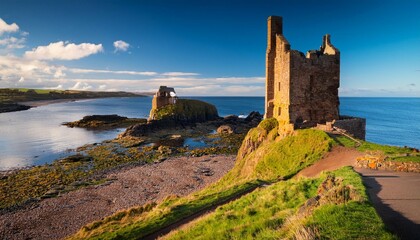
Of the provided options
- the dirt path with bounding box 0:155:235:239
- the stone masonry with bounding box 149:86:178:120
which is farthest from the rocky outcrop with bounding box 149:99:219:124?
the dirt path with bounding box 0:155:235:239

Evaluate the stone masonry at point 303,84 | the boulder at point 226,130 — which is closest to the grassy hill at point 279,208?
the stone masonry at point 303,84

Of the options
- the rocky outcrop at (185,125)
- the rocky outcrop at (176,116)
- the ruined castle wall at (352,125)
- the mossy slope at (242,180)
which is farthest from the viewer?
the rocky outcrop at (176,116)

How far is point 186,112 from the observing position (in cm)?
8938

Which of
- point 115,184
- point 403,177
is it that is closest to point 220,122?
point 115,184

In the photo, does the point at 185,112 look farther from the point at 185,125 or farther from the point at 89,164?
the point at 89,164

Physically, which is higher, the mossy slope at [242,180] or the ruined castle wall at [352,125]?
the ruined castle wall at [352,125]

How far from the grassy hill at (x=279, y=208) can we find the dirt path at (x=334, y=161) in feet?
2.00

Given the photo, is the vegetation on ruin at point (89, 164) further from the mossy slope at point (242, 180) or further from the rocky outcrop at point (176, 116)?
the mossy slope at point (242, 180)

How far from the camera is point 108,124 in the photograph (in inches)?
3765

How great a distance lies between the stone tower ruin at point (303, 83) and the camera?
24.6m

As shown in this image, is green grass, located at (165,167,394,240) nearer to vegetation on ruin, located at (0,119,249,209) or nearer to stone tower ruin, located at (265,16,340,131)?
stone tower ruin, located at (265,16,340,131)

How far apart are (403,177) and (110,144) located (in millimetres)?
58858

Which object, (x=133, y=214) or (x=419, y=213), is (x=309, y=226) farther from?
(x=133, y=214)

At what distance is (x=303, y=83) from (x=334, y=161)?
9.47 metres
